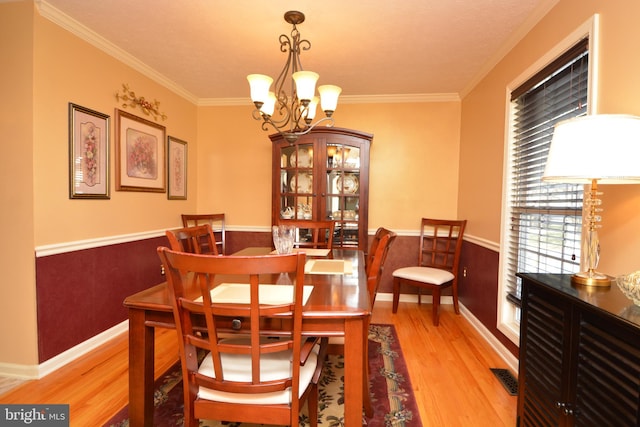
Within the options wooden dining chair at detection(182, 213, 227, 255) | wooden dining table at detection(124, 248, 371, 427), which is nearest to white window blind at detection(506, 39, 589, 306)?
wooden dining table at detection(124, 248, 371, 427)

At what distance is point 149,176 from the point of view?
3074 mm

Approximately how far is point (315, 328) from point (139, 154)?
2.51 meters

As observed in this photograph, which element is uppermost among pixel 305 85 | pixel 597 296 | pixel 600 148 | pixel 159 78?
pixel 159 78

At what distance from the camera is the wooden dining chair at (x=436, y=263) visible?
3037 mm

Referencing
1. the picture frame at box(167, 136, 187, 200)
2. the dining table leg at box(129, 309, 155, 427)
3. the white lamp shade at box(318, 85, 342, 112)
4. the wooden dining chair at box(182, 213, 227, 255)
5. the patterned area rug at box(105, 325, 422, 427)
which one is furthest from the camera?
the wooden dining chair at box(182, 213, 227, 255)

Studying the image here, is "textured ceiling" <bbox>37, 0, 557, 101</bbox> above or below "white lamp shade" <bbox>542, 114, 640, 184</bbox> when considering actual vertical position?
above

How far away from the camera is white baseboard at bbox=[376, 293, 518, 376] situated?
2.24 m

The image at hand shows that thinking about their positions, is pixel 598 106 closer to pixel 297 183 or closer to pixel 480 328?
pixel 480 328

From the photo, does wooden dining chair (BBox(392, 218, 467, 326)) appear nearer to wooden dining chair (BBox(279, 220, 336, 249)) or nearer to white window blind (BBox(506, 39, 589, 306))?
white window blind (BBox(506, 39, 589, 306))

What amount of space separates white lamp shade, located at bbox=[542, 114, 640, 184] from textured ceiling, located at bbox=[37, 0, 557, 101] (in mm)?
1306

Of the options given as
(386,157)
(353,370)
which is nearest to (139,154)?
(386,157)

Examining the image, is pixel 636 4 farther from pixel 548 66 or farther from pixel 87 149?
pixel 87 149

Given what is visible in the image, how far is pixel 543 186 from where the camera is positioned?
6.66 ft

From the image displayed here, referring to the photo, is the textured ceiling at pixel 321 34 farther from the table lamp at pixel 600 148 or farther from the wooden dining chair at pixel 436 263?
the wooden dining chair at pixel 436 263
